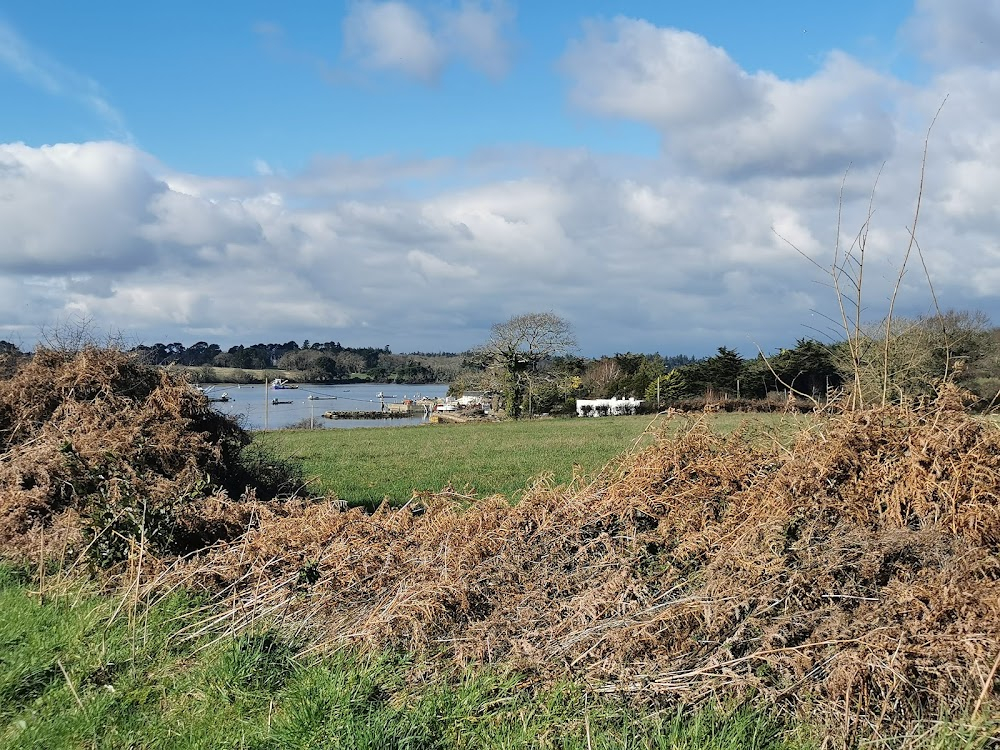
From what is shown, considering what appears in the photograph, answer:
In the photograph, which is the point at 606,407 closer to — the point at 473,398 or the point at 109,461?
the point at 473,398

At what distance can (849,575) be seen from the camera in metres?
4.29

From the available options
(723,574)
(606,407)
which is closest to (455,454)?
(723,574)

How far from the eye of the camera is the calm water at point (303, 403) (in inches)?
402

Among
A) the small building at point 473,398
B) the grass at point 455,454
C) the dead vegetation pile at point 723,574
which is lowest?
the grass at point 455,454

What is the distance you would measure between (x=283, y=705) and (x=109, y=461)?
4.70 meters

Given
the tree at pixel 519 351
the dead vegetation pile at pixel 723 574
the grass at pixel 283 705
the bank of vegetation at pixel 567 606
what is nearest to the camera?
the grass at pixel 283 705

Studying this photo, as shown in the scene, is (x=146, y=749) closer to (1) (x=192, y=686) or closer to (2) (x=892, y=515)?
(1) (x=192, y=686)

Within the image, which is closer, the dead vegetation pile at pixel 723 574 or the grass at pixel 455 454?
the dead vegetation pile at pixel 723 574

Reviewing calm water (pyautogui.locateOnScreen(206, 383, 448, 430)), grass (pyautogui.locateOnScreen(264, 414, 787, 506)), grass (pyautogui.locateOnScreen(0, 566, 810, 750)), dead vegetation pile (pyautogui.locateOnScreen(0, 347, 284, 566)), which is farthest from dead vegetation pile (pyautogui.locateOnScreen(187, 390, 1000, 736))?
calm water (pyautogui.locateOnScreen(206, 383, 448, 430))

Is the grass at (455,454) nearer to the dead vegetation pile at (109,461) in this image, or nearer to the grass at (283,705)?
the dead vegetation pile at (109,461)

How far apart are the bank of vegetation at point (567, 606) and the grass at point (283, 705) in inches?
0.5

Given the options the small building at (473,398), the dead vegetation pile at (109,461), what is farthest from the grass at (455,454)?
the small building at (473,398)

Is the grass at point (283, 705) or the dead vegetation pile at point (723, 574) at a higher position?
the dead vegetation pile at point (723, 574)

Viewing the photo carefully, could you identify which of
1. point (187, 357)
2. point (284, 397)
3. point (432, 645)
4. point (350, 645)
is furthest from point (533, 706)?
point (284, 397)
